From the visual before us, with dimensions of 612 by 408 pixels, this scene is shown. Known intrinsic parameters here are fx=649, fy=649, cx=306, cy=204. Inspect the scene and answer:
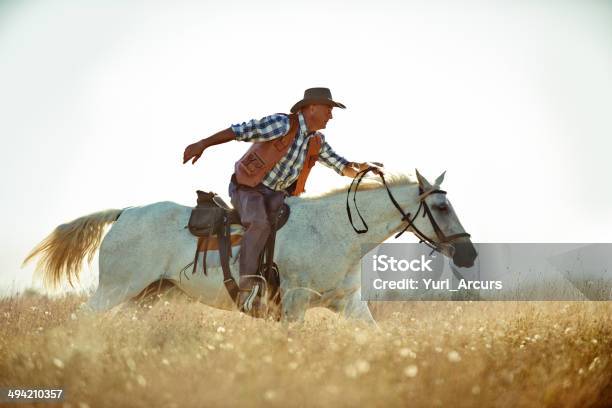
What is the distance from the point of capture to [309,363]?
16.6ft

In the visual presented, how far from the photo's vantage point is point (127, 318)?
6500 mm

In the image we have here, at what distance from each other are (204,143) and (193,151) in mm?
149

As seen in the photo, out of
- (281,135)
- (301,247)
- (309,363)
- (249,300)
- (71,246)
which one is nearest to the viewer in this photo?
(309,363)

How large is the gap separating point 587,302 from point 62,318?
6.53 meters

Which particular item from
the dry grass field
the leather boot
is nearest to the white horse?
the leather boot

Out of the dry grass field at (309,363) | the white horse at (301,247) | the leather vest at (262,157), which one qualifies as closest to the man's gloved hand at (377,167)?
the white horse at (301,247)

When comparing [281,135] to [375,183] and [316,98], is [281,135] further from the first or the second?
[375,183]

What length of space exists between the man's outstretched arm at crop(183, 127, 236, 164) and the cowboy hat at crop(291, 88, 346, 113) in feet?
2.79

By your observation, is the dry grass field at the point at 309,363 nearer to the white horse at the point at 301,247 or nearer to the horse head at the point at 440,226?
the white horse at the point at 301,247

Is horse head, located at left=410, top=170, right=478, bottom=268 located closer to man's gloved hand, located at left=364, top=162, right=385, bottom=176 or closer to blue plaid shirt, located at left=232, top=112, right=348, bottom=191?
man's gloved hand, located at left=364, top=162, right=385, bottom=176

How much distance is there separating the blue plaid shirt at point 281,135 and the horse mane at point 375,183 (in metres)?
0.34

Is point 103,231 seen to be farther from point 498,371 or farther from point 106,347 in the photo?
point 498,371

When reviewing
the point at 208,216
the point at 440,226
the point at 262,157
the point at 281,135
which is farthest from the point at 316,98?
the point at 440,226

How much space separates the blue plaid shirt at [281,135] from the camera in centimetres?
710
